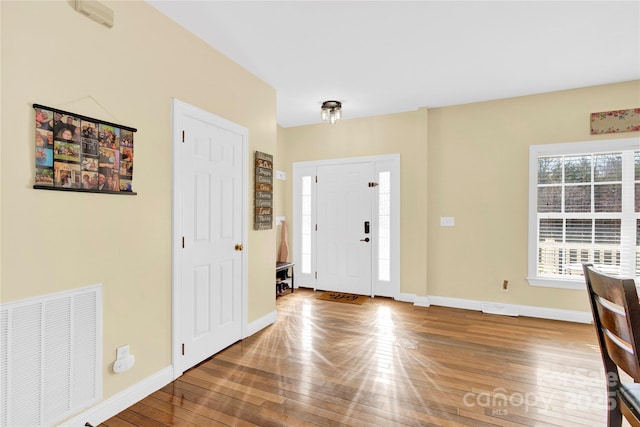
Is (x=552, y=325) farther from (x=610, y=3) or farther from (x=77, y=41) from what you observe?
(x=77, y=41)

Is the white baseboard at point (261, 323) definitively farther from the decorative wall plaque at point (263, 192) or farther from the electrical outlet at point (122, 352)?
the electrical outlet at point (122, 352)

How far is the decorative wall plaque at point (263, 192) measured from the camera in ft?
11.3

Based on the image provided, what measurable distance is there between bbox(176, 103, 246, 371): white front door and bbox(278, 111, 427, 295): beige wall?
221 centimetres

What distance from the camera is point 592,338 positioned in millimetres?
3275

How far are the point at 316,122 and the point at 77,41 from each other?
12.0 ft

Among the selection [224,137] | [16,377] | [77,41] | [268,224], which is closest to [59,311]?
[16,377]

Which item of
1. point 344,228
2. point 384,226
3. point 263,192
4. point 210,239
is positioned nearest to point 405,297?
point 384,226

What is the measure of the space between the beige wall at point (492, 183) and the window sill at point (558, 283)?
0.06 m

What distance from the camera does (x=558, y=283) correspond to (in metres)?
3.87

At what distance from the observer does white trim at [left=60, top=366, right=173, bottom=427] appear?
186 cm

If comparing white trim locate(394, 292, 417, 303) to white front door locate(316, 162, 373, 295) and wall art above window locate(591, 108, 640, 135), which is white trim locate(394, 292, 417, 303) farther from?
wall art above window locate(591, 108, 640, 135)

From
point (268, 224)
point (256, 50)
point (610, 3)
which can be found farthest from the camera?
point (268, 224)

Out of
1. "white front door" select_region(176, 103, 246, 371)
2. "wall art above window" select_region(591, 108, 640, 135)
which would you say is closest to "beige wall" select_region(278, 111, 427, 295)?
"wall art above window" select_region(591, 108, 640, 135)

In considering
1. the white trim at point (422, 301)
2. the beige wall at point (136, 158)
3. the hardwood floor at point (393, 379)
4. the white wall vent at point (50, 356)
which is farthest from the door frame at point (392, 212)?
the white wall vent at point (50, 356)
